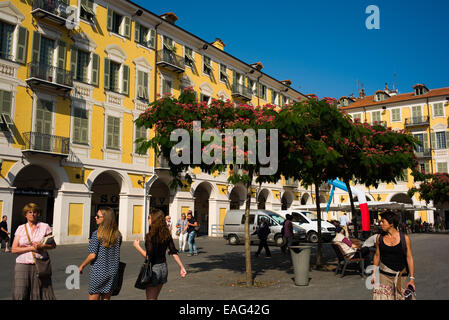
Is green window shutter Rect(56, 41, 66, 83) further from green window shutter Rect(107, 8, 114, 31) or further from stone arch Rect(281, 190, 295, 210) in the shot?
stone arch Rect(281, 190, 295, 210)

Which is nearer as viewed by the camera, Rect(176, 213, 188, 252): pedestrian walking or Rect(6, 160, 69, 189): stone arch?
Rect(176, 213, 188, 252): pedestrian walking

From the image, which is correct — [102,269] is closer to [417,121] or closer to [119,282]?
[119,282]

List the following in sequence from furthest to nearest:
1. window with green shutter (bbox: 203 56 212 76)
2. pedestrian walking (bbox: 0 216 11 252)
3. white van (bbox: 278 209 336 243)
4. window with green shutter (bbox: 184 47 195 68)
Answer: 1. window with green shutter (bbox: 203 56 212 76)
2. window with green shutter (bbox: 184 47 195 68)
3. white van (bbox: 278 209 336 243)
4. pedestrian walking (bbox: 0 216 11 252)

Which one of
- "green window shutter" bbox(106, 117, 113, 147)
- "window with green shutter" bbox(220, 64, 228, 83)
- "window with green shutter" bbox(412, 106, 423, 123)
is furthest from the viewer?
"window with green shutter" bbox(412, 106, 423, 123)

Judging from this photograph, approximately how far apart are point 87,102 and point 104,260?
62.6 feet

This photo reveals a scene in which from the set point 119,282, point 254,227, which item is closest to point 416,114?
point 254,227

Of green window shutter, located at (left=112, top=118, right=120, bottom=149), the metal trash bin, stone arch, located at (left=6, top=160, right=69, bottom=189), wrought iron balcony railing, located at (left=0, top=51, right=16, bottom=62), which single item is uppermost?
wrought iron balcony railing, located at (left=0, top=51, right=16, bottom=62)

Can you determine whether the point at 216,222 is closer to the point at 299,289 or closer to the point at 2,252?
the point at 2,252

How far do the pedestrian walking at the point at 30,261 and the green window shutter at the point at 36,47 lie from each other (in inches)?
673

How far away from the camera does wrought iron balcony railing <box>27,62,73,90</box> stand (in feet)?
65.7

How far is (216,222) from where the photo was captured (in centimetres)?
3123

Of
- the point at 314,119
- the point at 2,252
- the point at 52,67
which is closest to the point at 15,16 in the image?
the point at 52,67

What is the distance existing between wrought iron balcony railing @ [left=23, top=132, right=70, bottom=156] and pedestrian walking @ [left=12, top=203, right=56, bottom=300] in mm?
15226

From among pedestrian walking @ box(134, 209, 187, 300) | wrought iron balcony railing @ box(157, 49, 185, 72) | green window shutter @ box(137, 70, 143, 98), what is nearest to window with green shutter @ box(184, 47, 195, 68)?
wrought iron balcony railing @ box(157, 49, 185, 72)
